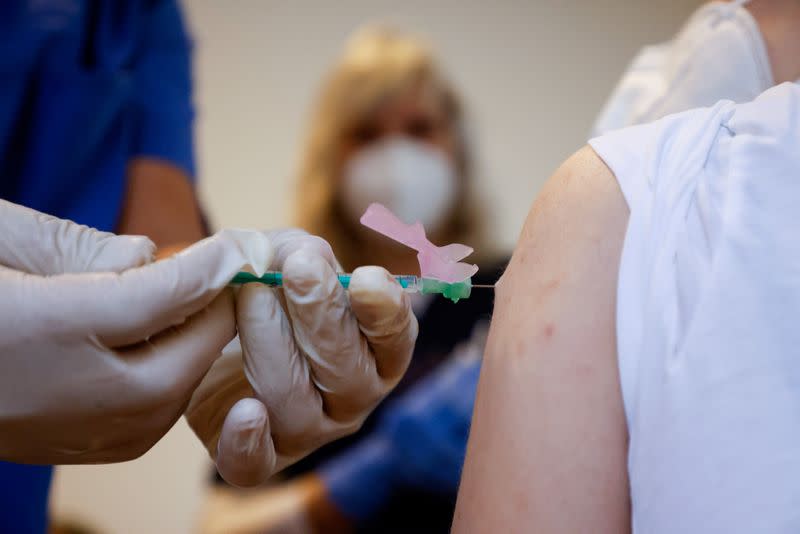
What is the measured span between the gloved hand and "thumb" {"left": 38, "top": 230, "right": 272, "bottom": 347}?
100 cm

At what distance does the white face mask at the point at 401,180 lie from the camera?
6.84 feet

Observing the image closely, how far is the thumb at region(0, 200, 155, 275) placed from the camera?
682 millimetres

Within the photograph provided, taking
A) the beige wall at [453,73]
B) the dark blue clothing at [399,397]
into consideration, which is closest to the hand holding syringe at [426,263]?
the dark blue clothing at [399,397]

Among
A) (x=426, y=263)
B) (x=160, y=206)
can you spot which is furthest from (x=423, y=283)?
(x=160, y=206)

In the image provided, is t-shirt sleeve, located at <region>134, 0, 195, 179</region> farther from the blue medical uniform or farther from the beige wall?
the beige wall

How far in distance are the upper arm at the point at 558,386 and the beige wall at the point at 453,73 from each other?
6.53 feet

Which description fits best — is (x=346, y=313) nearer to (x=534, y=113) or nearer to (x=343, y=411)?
(x=343, y=411)

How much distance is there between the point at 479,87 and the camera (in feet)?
9.69

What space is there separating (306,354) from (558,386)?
0.27 metres

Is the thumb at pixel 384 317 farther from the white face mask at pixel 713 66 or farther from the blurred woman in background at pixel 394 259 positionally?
the blurred woman in background at pixel 394 259

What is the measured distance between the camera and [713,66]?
835 mm

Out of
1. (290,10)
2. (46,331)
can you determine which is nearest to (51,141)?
Answer: (46,331)

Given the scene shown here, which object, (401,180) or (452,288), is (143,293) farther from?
(401,180)

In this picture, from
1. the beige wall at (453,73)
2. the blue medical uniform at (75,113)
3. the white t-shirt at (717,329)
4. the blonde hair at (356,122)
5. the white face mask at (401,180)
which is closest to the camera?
the white t-shirt at (717,329)
